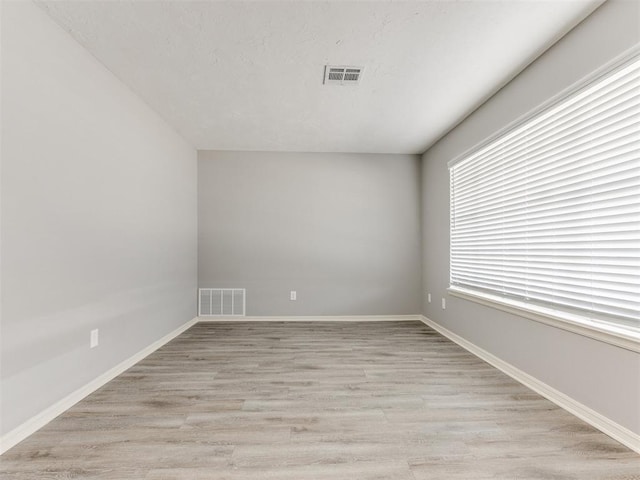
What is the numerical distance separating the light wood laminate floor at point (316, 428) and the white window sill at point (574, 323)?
55 cm

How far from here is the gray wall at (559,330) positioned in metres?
1.67

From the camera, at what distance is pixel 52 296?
1921mm

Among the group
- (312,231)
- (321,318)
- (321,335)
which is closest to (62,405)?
(321,335)

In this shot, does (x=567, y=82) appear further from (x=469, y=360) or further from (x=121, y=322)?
(x=121, y=322)

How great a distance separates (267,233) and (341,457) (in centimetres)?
336

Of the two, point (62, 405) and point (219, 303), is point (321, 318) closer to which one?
point (219, 303)

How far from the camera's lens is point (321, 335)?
3.79 meters

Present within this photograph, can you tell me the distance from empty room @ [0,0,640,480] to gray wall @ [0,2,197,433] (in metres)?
0.02

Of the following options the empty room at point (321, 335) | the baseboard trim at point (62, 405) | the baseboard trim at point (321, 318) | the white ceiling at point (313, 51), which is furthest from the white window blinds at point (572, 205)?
the baseboard trim at point (62, 405)

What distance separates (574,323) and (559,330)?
18cm

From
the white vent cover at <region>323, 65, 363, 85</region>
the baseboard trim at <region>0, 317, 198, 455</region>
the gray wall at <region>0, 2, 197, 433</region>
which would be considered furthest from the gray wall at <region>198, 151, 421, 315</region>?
the white vent cover at <region>323, 65, 363, 85</region>

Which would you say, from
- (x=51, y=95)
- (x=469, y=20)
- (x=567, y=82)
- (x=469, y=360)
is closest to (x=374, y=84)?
(x=469, y=20)

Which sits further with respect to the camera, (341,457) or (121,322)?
(121,322)

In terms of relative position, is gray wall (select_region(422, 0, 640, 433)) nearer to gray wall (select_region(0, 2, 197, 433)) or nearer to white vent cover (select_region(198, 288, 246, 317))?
white vent cover (select_region(198, 288, 246, 317))
